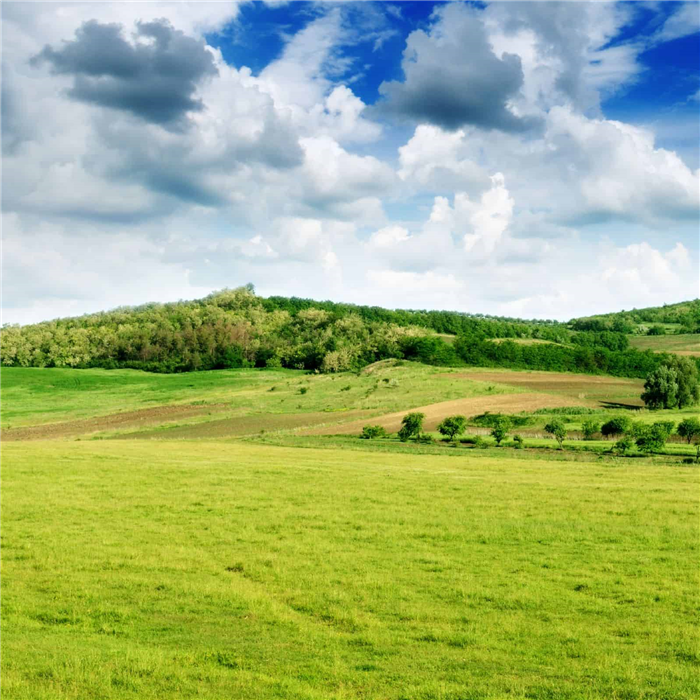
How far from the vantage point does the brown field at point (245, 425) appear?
2692 inches

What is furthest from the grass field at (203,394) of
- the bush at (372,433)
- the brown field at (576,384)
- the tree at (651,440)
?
the tree at (651,440)

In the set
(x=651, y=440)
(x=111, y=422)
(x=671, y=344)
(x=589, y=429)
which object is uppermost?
(x=671, y=344)

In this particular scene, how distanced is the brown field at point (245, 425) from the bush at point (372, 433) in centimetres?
917

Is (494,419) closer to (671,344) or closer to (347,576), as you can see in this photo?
(347,576)

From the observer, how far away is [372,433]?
62.8 m

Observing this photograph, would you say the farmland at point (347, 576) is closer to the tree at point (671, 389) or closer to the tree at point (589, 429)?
the tree at point (589, 429)

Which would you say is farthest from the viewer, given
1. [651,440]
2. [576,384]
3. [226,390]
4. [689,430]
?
[226,390]

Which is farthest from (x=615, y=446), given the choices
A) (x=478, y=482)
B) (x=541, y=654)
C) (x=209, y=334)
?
(x=209, y=334)

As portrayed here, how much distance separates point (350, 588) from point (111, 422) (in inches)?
2777

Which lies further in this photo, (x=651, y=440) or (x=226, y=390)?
(x=226, y=390)

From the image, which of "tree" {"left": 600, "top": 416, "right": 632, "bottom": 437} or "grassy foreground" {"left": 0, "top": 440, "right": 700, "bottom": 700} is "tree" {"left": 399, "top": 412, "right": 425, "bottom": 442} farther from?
"grassy foreground" {"left": 0, "top": 440, "right": 700, "bottom": 700}

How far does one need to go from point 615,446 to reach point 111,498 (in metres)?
37.4

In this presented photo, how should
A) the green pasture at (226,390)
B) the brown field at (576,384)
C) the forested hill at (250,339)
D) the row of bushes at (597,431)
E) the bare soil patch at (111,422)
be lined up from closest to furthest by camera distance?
the row of bushes at (597,431)
the bare soil patch at (111,422)
the brown field at (576,384)
the green pasture at (226,390)
the forested hill at (250,339)

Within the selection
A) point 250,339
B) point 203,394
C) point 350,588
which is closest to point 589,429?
point 350,588
